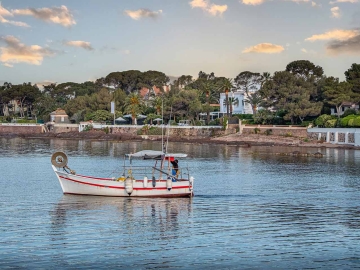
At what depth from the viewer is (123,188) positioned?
121 ft

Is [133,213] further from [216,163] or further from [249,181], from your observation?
[216,163]

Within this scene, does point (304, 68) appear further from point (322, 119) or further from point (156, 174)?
point (156, 174)

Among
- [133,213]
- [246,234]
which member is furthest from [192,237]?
[133,213]

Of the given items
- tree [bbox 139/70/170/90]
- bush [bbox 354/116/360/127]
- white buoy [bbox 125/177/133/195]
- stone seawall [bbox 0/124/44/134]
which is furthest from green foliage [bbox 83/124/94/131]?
white buoy [bbox 125/177/133/195]

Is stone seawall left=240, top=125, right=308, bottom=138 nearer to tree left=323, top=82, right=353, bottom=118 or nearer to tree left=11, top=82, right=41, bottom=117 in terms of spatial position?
tree left=323, top=82, right=353, bottom=118

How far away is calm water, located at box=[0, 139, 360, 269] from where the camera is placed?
75.1ft

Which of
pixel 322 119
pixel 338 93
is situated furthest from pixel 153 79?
pixel 322 119

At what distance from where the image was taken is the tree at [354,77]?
10575 centimetres

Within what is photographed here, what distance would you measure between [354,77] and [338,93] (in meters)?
10.2

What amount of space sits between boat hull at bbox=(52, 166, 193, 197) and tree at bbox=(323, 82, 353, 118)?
7074 cm

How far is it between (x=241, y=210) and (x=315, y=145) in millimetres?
64472

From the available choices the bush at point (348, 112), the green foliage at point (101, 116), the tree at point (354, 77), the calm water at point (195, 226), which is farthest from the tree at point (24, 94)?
the calm water at point (195, 226)

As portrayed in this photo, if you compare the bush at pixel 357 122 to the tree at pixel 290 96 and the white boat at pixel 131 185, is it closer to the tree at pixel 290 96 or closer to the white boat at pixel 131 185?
the tree at pixel 290 96

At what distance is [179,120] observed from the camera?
12588cm
